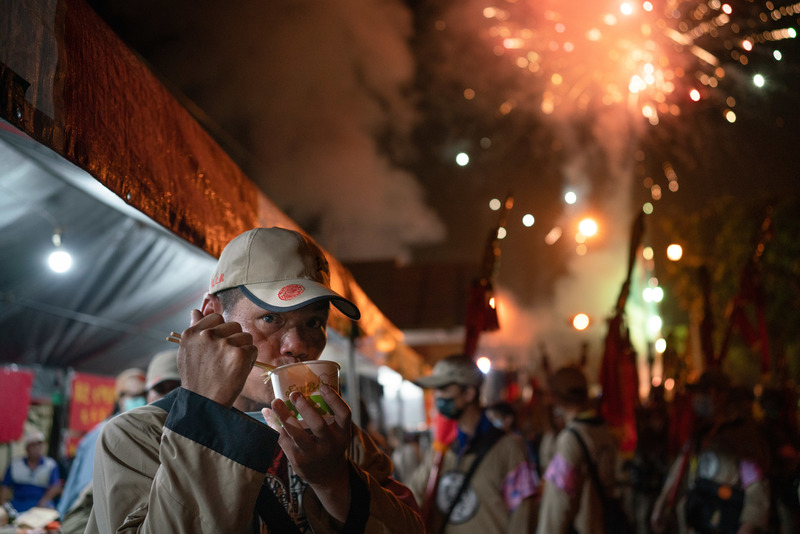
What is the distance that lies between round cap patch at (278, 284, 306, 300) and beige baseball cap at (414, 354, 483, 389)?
11.2ft

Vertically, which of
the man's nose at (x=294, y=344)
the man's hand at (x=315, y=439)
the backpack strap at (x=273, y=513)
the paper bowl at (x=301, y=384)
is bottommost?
the backpack strap at (x=273, y=513)

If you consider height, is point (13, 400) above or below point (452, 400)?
above

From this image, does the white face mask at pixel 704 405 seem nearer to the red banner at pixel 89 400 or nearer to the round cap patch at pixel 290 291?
the round cap patch at pixel 290 291

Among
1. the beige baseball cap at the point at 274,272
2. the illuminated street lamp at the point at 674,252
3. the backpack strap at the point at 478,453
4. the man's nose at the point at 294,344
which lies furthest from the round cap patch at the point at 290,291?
the illuminated street lamp at the point at 674,252

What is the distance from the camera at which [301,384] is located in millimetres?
1592

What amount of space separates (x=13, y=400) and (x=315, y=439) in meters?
6.92

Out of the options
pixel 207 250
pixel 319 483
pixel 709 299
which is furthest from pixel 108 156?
pixel 709 299

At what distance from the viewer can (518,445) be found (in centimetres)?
494

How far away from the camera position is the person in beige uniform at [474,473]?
15.2 feet

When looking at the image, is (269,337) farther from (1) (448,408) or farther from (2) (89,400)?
(2) (89,400)

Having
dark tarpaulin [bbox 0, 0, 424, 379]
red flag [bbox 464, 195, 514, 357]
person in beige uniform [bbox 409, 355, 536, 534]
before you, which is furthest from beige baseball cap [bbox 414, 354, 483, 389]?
dark tarpaulin [bbox 0, 0, 424, 379]

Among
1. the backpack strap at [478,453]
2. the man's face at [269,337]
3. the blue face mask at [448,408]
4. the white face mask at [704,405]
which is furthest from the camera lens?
the white face mask at [704,405]

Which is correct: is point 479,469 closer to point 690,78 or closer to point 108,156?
point 108,156

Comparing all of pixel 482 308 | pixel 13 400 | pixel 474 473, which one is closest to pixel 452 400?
pixel 474 473
